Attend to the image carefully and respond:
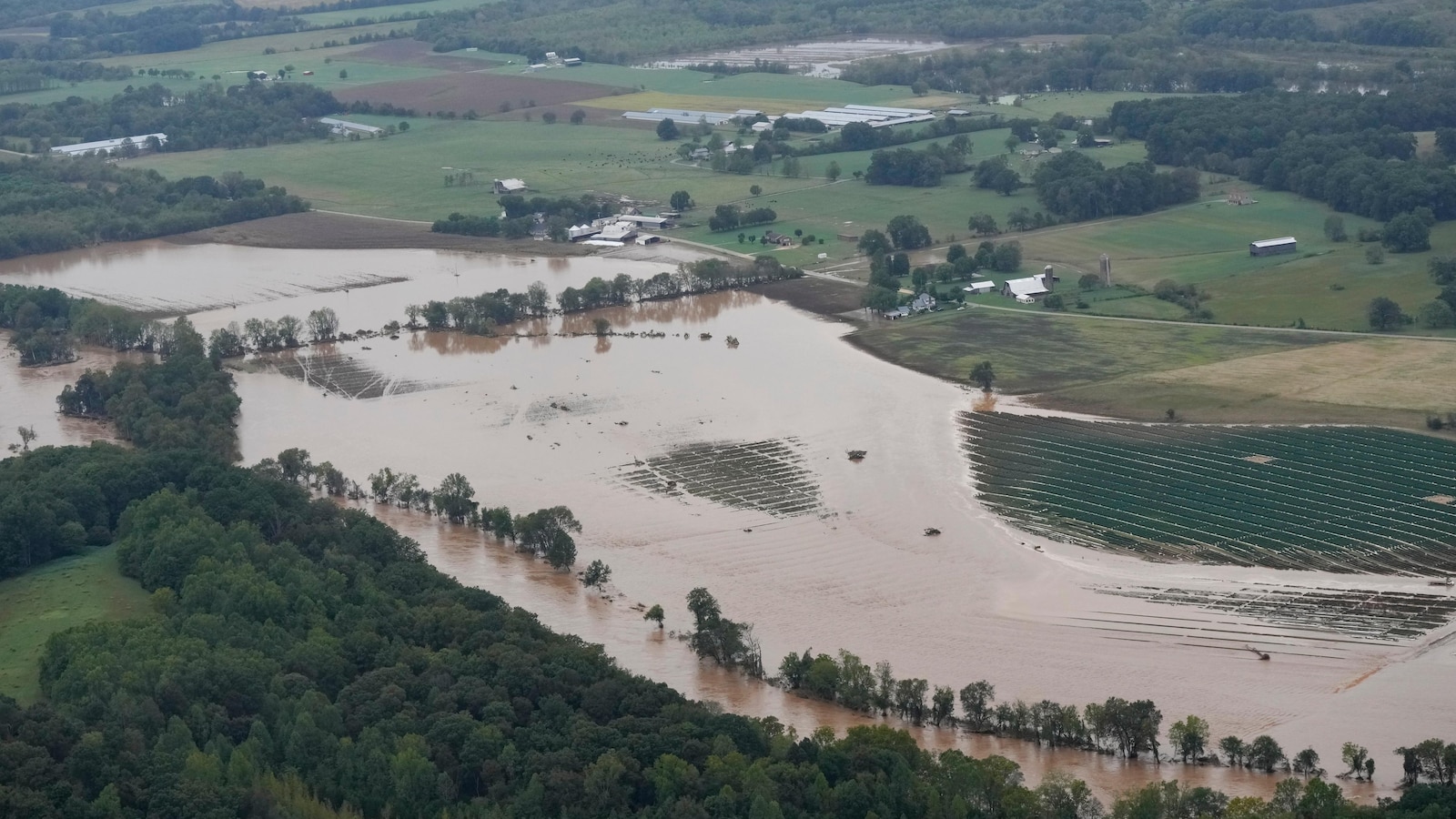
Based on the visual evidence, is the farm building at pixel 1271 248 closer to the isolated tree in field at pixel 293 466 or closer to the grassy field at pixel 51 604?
the isolated tree in field at pixel 293 466

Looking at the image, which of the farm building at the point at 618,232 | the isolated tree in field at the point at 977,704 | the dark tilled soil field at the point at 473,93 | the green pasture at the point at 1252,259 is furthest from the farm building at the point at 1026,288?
the dark tilled soil field at the point at 473,93

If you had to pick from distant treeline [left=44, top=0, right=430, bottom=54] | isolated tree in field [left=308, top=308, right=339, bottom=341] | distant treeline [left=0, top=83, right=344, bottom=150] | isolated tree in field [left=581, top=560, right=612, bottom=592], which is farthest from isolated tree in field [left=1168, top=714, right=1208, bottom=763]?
distant treeline [left=44, top=0, right=430, bottom=54]

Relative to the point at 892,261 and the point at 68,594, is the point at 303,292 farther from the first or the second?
the point at 68,594

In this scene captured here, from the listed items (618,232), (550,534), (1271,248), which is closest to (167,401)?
(550,534)

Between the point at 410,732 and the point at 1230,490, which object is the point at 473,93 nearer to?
the point at 1230,490

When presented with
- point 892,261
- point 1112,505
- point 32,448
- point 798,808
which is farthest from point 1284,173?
point 798,808

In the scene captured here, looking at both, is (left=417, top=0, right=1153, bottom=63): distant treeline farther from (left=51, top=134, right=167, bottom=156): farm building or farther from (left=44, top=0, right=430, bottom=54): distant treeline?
(left=51, top=134, right=167, bottom=156): farm building
